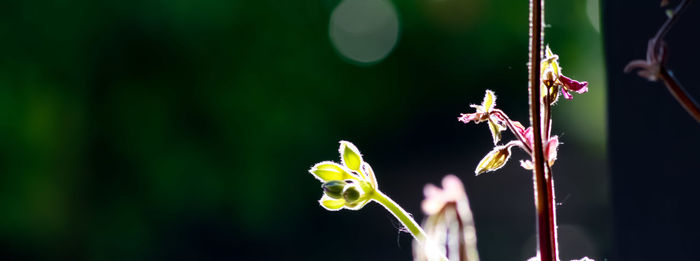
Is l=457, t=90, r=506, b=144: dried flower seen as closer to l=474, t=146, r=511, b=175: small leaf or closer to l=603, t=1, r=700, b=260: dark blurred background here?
l=474, t=146, r=511, b=175: small leaf

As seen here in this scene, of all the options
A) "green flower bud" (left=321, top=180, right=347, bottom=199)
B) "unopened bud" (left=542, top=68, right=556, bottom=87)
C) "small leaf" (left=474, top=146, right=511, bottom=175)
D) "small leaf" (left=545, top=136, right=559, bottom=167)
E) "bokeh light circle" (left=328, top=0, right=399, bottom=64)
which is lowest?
"small leaf" (left=545, top=136, right=559, bottom=167)

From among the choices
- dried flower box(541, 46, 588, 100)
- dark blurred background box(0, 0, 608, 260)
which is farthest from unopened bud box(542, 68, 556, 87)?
dark blurred background box(0, 0, 608, 260)

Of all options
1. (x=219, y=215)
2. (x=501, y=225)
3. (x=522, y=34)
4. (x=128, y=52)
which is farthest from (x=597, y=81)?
(x=128, y=52)

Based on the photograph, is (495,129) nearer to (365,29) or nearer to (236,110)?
(236,110)

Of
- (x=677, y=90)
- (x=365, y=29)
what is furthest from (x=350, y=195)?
(x=365, y=29)

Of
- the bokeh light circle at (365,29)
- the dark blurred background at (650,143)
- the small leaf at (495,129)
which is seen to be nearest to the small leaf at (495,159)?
the small leaf at (495,129)

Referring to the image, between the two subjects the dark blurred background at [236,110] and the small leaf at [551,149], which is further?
the dark blurred background at [236,110]

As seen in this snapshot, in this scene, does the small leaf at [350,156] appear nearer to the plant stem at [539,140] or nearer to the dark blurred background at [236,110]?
the plant stem at [539,140]
